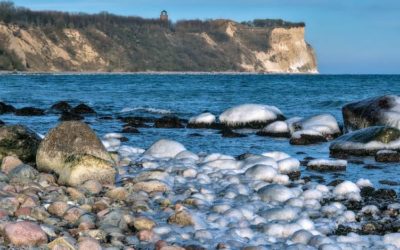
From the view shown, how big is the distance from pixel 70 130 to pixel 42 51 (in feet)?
380

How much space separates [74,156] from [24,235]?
10.2 feet

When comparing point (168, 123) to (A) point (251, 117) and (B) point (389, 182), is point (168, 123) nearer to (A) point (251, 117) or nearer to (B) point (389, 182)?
(A) point (251, 117)

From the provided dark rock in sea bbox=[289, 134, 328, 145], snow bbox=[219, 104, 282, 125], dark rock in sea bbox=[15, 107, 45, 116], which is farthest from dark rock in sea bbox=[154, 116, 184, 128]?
dark rock in sea bbox=[15, 107, 45, 116]

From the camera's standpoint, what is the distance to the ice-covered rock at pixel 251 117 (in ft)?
55.7

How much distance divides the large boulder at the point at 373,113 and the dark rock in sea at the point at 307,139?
1.37 meters

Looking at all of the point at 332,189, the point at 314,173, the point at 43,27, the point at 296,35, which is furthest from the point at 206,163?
the point at 296,35

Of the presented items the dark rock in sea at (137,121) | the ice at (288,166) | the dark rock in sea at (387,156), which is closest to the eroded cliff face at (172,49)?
the dark rock in sea at (137,121)

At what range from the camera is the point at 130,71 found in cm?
13588

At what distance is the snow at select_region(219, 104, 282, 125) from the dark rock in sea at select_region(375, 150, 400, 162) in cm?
624

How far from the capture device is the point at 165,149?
10.9m

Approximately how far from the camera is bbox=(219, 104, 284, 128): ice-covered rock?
55.7 feet

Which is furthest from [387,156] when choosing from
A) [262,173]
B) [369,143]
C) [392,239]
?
[392,239]

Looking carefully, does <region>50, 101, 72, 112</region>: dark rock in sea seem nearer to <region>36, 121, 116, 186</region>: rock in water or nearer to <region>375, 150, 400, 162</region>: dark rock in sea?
<region>36, 121, 116, 186</region>: rock in water

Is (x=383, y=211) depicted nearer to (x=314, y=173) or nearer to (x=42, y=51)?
(x=314, y=173)
